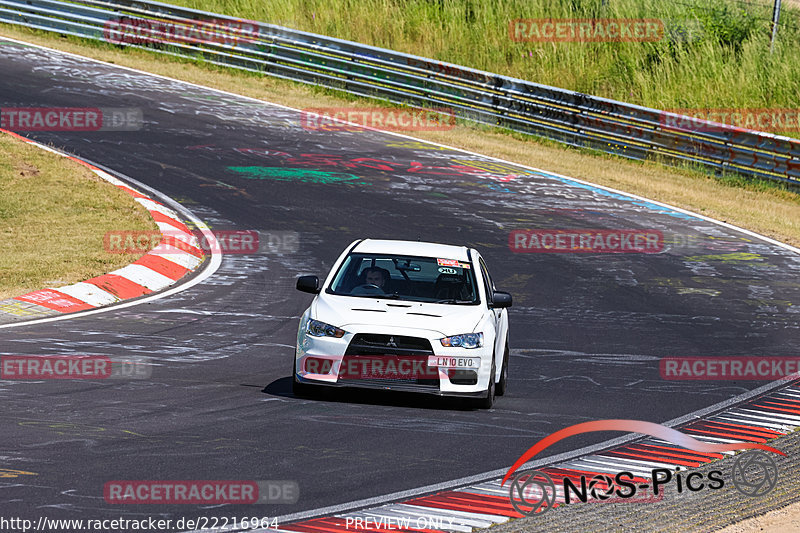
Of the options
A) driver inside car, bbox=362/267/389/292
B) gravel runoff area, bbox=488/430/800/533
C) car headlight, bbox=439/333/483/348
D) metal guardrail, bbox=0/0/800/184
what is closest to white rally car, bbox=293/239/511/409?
car headlight, bbox=439/333/483/348

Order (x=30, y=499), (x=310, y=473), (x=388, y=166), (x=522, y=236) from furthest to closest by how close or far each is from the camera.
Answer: (x=388, y=166) → (x=522, y=236) → (x=310, y=473) → (x=30, y=499)

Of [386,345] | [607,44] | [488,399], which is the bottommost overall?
[488,399]

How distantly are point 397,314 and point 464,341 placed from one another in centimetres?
61

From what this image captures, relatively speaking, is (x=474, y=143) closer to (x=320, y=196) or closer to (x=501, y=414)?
(x=320, y=196)

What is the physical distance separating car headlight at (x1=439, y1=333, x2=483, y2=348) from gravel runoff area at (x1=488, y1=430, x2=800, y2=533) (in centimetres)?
242

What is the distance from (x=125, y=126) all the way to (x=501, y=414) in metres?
16.4

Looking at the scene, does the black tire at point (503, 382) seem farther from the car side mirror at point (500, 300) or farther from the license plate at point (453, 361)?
the license plate at point (453, 361)

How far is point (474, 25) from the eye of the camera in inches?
→ 1297

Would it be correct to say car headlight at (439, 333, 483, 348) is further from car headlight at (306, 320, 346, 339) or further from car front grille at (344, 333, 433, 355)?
car headlight at (306, 320, 346, 339)

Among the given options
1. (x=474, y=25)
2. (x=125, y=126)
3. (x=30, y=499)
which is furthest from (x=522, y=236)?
(x=474, y=25)

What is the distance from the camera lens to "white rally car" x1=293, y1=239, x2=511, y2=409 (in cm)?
948

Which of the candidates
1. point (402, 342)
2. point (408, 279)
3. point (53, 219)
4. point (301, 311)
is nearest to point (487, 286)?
point (408, 279)

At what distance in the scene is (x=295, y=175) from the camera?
21625 millimetres

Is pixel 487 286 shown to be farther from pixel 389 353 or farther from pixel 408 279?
pixel 389 353
